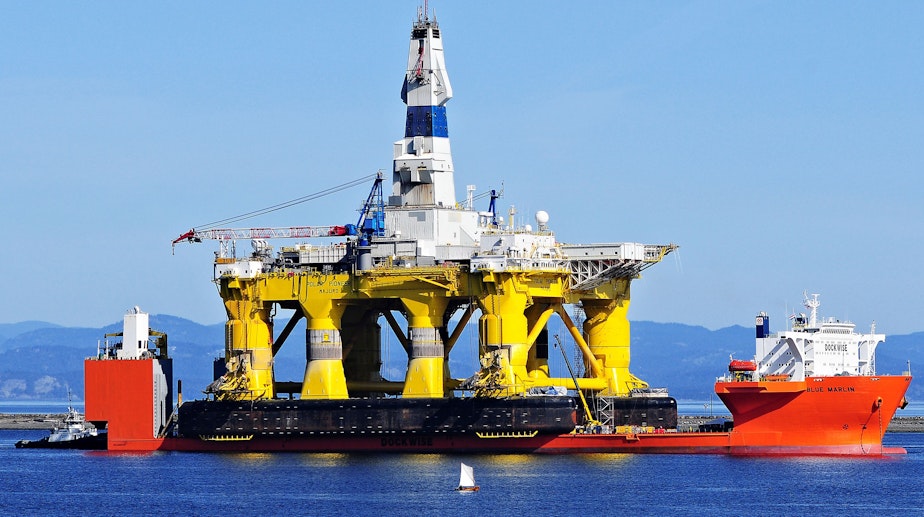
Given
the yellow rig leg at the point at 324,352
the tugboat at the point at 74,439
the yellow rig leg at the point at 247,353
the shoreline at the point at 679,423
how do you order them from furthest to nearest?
1. the shoreline at the point at 679,423
2. the tugboat at the point at 74,439
3. the yellow rig leg at the point at 247,353
4. the yellow rig leg at the point at 324,352

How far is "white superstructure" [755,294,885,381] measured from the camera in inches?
2963

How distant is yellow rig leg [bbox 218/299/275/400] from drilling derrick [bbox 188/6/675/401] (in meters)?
0.06

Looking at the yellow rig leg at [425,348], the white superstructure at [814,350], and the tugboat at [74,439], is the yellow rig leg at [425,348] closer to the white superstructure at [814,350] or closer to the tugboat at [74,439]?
the white superstructure at [814,350]

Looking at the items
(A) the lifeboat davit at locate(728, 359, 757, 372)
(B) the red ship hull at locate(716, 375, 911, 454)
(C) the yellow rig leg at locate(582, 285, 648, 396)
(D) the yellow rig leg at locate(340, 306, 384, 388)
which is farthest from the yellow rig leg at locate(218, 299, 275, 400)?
(A) the lifeboat davit at locate(728, 359, 757, 372)

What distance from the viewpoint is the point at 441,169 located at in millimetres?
80938

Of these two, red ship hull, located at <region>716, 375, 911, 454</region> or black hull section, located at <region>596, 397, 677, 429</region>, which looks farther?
black hull section, located at <region>596, 397, 677, 429</region>

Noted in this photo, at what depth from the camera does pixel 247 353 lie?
80.7 m

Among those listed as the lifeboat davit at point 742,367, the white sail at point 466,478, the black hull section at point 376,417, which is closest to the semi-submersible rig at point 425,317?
the black hull section at point 376,417

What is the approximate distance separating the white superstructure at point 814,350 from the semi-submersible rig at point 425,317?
576 centimetres

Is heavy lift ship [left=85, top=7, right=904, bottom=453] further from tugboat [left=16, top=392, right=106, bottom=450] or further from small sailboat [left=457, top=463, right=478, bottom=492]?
small sailboat [left=457, top=463, right=478, bottom=492]

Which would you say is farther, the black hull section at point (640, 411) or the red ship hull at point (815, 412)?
the black hull section at point (640, 411)

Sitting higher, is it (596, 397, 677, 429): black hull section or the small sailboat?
(596, 397, 677, 429): black hull section

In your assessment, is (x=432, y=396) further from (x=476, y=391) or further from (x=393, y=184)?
Answer: (x=393, y=184)

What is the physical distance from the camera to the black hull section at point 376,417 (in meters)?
74.8
